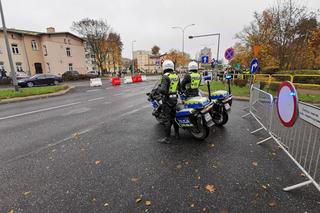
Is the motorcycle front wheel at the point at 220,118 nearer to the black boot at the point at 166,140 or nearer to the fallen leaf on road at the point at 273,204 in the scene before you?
the black boot at the point at 166,140

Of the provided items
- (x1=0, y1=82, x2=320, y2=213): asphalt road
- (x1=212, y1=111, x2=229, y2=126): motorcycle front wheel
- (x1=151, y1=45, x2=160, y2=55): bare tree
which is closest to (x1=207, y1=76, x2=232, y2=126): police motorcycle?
(x1=212, y1=111, x2=229, y2=126): motorcycle front wheel

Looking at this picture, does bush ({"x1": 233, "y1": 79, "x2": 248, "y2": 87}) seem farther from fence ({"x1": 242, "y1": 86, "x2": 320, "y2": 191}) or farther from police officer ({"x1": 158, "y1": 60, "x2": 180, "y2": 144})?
police officer ({"x1": 158, "y1": 60, "x2": 180, "y2": 144})

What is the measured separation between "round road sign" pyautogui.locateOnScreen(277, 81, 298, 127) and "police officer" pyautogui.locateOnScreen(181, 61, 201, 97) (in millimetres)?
2576

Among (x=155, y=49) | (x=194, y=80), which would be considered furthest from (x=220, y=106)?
(x=155, y=49)

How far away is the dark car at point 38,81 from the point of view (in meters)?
19.2

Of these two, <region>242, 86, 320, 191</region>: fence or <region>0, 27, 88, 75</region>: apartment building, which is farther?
<region>0, 27, 88, 75</region>: apartment building

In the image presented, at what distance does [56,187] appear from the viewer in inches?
109

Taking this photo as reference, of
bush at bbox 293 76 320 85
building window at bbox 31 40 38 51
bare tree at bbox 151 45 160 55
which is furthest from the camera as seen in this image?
bare tree at bbox 151 45 160 55

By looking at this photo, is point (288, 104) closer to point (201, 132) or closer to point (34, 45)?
point (201, 132)

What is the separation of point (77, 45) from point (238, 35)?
34.6 metres

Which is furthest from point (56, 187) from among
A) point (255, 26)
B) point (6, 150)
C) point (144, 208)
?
point (255, 26)

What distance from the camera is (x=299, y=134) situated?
3076mm

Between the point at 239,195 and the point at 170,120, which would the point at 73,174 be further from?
the point at 239,195

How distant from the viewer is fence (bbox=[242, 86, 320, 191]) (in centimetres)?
254
